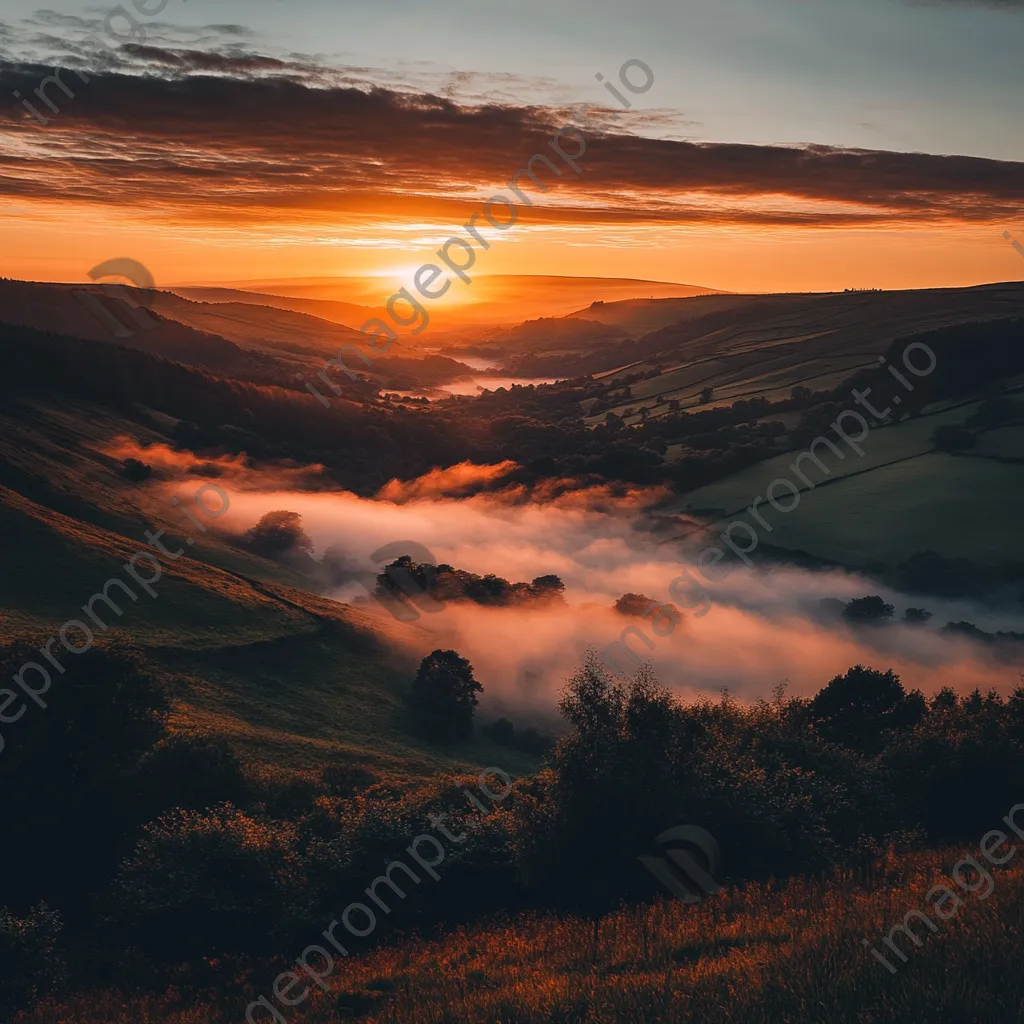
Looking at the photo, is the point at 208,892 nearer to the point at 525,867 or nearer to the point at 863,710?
the point at 525,867

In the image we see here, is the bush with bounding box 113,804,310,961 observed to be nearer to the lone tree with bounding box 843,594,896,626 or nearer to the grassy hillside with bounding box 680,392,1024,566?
the lone tree with bounding box 843,594,896,626

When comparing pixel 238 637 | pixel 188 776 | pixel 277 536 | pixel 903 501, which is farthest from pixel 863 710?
pixel 277 536

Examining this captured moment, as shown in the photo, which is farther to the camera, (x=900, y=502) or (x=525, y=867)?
(x=900, y=502)

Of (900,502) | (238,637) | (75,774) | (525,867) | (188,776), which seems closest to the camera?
(525,867)

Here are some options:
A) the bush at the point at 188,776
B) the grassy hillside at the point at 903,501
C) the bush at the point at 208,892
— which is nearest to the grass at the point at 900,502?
the grassy hillside at the point at 903,501

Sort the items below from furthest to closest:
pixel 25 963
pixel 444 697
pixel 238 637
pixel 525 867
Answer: pixel 238 637 < pixel 444 697 < pixel 525 867 < pixel 25 963

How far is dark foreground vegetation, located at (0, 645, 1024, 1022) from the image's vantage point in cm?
1319

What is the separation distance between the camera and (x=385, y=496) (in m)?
187

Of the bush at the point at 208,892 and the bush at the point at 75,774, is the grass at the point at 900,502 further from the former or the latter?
the bush at the point at 208,892

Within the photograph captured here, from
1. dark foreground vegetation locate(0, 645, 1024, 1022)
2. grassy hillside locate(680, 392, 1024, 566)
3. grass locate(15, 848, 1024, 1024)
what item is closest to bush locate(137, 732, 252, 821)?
dark foreground vegetation locate(0, 645, 1024, 1022)

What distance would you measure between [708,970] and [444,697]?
55553 mm

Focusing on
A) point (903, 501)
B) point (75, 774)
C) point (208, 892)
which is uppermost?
point (903, 501)

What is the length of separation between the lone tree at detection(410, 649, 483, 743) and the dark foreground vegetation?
95.6 ft

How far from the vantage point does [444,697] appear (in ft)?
221
